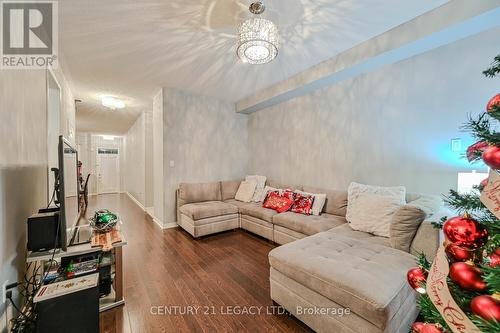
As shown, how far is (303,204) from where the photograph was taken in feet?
10.2

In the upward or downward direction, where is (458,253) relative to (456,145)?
downward

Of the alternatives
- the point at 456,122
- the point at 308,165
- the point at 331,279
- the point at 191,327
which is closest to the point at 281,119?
the point at 308,165

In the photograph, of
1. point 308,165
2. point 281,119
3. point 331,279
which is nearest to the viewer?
point 331,279

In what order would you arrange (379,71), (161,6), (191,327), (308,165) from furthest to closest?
(308,165) < (379,71) < (161,6) < (191,327)

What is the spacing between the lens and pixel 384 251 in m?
1.68

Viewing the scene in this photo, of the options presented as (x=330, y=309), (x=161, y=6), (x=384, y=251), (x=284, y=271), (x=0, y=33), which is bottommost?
(x=330, y=309)

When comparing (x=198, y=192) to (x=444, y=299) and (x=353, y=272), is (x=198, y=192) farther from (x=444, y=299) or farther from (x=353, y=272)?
(x=444, y=299)

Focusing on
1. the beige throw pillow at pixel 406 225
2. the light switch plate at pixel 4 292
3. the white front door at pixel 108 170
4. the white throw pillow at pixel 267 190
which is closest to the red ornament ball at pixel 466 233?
the beige throw pillow at pixel 406 225

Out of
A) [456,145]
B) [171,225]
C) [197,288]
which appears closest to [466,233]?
[456,145]

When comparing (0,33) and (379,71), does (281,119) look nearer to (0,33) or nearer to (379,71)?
(379,71)

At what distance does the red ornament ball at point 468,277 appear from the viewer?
2.14 feet

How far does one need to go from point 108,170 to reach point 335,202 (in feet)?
30.0

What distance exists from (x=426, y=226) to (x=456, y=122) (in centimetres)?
126

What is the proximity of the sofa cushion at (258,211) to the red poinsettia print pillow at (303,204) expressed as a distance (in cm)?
32
